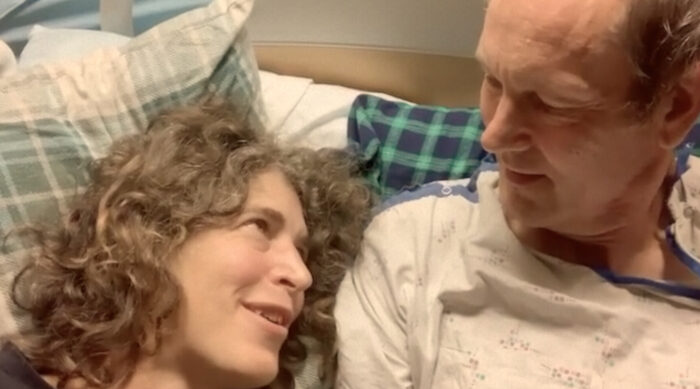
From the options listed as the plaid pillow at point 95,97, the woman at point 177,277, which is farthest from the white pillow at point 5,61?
the woman at point 177,277

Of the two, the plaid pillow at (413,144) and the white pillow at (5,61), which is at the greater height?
the white pillow at (5,61)

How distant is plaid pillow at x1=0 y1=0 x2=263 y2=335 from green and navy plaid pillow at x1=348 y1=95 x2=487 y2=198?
5.9 inches

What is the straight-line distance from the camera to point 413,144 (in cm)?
134

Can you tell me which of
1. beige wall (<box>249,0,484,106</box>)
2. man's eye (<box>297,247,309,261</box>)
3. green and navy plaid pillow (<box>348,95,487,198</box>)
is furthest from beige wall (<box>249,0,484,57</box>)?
man's eye (<box>297,247,309,261</box>)

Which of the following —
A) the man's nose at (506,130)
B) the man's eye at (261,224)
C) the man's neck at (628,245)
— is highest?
the man's nose at (506,130)

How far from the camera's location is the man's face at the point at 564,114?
0.88 meters

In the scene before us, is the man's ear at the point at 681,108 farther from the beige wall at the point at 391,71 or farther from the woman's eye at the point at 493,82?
the beige wall at the point at 391,71

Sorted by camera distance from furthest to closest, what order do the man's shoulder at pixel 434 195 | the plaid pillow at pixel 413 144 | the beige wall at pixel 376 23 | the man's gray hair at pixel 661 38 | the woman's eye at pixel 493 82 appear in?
the beige wall at pixel 376 23 < the plaid pillow at pixel 413 144 < the man's shoulder at pixel 434 195 < the woman's eye at pixel 493 82 < the man's gray hair at pixel 661 38

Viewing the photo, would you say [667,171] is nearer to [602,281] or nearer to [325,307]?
[602,281]

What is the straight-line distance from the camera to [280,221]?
3.63 ft

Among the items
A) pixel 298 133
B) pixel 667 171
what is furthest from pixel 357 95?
pixel 667 171

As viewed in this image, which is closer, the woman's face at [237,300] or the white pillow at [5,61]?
the woman's face at [237,300]

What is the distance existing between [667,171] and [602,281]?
14 centimetres

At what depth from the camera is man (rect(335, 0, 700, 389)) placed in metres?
0.89
